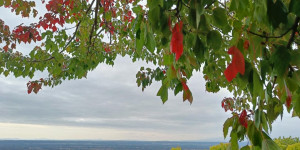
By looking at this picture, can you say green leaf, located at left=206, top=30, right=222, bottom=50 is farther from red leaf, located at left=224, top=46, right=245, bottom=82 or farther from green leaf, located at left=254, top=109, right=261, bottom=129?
green leaf, located at left=254, top=109, right=261, bottom=129

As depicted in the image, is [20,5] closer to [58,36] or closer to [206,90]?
[58,36]

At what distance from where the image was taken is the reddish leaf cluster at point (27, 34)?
659 cm

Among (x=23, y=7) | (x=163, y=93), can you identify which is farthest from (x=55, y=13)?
(x=163, y=93)

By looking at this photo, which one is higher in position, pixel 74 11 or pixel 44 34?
pixel 74 11

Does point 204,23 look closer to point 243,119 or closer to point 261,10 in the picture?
point 261,10

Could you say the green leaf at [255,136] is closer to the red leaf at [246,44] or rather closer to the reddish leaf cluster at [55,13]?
the red leaf at [246,44]

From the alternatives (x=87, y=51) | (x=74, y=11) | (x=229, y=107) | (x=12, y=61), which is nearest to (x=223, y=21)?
(x=74, y=11)

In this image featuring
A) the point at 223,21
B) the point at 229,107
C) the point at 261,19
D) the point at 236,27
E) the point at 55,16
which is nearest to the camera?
the point at 261,19

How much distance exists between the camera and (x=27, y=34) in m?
6.60

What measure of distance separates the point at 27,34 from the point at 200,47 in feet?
20.7

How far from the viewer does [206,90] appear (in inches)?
298

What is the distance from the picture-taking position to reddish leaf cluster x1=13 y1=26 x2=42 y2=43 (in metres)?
6.59

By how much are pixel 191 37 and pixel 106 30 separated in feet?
20.6

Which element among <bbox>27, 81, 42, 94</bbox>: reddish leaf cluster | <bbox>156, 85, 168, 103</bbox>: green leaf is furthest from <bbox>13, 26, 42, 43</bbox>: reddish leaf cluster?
<bbox>156, 85, 168, 103</bbox>: green leaf
